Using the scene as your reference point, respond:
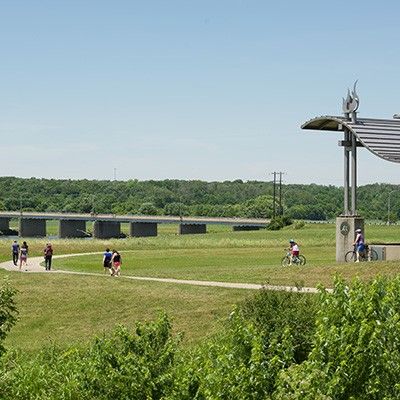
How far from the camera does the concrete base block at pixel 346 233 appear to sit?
43.9 meters

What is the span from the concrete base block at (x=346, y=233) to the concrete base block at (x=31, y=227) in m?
120

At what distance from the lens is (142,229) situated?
15050 centimetres

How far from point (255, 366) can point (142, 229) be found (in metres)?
132

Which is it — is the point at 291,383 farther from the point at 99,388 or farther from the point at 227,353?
the point at 99,388

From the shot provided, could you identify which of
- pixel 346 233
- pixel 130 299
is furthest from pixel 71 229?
pixel 130 299

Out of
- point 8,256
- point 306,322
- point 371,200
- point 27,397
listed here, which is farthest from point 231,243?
point 371,200

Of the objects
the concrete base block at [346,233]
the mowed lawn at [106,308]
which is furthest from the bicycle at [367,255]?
the mowed lawn at [106,308]

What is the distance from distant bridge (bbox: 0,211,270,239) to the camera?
143 metres

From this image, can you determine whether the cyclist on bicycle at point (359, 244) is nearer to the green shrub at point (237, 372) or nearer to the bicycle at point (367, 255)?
the bicycle at point (367, 255)

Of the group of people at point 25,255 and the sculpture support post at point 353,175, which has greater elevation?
the sculpture support post at point 353,175

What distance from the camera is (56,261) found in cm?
5650

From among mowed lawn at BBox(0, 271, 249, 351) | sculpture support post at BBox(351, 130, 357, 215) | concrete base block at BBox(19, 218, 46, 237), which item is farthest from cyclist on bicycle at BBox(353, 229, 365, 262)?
→ concrete base block at BBox(19, 218, 46, 237)

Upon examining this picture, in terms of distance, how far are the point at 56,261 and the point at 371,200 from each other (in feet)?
490

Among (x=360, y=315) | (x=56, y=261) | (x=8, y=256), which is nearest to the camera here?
(x=360, y=315)
